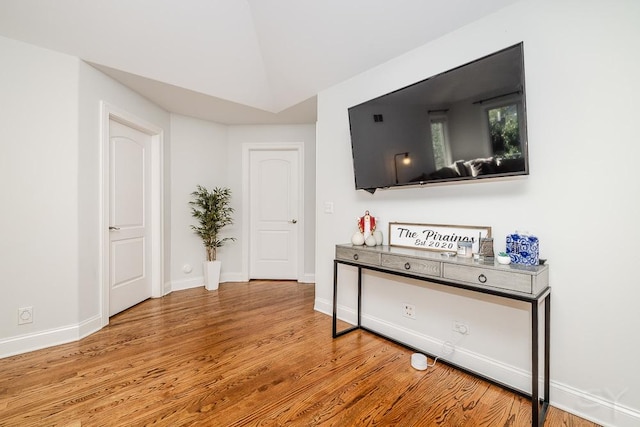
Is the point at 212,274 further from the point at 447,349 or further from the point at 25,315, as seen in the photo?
the point at 447,349

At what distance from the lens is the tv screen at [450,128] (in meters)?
1.61

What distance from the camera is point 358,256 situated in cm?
231

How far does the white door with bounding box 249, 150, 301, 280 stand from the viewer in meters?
4.41

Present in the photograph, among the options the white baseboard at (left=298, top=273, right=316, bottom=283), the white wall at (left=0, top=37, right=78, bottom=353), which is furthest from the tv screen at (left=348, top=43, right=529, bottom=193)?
the white wall at (left=0, top=37, right=78, bottom=353)

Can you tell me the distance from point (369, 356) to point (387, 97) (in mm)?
1968

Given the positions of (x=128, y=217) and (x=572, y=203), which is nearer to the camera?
(x=572, y=203)

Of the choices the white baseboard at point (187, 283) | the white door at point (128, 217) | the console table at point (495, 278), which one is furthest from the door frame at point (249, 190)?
the console table at point (495, 278)

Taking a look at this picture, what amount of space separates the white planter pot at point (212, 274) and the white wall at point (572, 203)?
9.56 feet

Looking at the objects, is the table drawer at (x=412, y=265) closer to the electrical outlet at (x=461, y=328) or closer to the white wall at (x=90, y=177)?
the electrical outlet at (x=461, y=328)

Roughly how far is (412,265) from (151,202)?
321 centimetres

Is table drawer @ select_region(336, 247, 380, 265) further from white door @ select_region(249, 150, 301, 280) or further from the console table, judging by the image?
white door @ select_region(249, 150, 301, 280)

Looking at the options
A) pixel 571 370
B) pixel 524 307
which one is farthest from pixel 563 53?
pixel 571 370

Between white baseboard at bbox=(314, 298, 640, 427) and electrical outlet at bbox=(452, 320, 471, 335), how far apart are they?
0.12m

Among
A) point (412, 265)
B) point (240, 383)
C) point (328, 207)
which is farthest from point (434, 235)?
point (240, 383)
